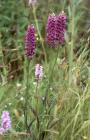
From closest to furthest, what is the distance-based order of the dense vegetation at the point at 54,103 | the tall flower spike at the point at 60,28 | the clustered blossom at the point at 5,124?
the clustered blossom at the point at 5,124, the tall flower spike at the point at 60,28, the dense vegetation at the point at 54,103

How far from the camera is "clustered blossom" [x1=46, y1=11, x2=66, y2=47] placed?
304 cm

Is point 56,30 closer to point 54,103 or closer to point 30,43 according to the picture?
point 30,43

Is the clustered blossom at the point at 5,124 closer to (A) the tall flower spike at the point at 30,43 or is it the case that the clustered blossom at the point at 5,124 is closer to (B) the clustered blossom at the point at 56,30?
(A) the tall flower spike at the point at 30,43

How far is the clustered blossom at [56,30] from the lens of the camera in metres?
3.04

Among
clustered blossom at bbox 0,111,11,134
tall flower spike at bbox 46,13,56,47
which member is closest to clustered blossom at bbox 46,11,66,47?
tall flower spike at bbox 46,13,56,47

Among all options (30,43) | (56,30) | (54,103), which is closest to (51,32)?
(56,30)

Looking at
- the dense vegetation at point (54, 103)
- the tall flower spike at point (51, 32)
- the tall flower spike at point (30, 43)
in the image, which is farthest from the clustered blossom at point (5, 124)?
the tall flower spike at point (51, 32)

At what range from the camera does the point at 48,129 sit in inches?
126

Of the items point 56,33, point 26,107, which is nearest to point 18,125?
point 26,107

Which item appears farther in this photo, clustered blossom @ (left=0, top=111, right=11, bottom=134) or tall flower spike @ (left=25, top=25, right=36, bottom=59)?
tall flower spike @ (left=25, top=25, right=36, bottom=59)

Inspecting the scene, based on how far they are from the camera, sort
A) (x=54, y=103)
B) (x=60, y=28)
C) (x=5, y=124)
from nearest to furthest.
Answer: (x=5, y=124)
(x=60, y=28)
(x=54, y=103)

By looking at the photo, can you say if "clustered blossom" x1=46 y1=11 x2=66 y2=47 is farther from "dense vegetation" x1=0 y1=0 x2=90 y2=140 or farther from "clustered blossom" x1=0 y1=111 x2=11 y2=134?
"clustered blossom" x1=0 y1=111 x2=11 y2=134

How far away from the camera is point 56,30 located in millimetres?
3041

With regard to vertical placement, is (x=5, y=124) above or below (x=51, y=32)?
below
